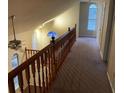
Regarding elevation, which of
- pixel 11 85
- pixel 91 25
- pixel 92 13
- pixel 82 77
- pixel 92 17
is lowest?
pixel 82 77

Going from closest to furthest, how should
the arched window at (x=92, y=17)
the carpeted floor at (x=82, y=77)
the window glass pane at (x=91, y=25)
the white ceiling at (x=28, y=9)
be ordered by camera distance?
the white ceiling at (x=28, y=9)
the carpeted floor at (x=82, y=77)
the arched window at (x=92, y=17)
the window glass pane at (x=91, y=25)

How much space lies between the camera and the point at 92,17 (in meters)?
10.1

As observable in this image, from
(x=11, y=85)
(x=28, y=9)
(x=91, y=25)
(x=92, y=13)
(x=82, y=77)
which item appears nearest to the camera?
(x=11, y=85)

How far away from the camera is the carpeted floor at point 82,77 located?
3428mm

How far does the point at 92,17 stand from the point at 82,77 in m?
Answer: 6.75

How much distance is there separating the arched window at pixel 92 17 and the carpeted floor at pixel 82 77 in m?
4.99

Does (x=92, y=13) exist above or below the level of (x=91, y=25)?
above

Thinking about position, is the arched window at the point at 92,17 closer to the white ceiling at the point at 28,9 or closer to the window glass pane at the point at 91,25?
the window glass pane at the point at 91,25

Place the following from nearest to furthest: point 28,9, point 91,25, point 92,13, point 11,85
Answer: point 11,85, point 28,9, point 92,13, point 91,25

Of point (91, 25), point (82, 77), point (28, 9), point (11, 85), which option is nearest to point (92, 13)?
point (91, 25)

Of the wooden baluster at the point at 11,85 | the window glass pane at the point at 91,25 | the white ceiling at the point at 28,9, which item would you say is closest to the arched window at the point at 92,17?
the window glass pane at the point at 91,25

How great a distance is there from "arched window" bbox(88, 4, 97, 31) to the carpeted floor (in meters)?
4.99

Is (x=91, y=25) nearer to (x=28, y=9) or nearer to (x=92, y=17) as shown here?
(x=92, y=17)

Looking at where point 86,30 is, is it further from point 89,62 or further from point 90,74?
point 90,74
